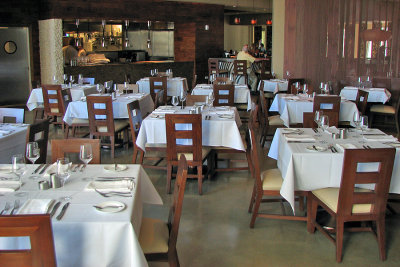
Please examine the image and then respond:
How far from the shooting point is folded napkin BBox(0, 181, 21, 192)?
2.72 meters

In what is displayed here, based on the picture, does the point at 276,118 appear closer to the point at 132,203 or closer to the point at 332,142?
the point at 332,142

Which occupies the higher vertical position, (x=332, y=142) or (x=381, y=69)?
(x=381, y=69)

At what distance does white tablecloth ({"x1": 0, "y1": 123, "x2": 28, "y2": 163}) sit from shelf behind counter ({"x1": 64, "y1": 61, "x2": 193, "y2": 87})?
25.3 feet

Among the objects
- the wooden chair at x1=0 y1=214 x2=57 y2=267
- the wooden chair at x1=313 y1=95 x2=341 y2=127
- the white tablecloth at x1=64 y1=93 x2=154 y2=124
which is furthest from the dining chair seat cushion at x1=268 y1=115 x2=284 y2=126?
the wooden chair at x1=0 y1=214 x2=57 y2=267

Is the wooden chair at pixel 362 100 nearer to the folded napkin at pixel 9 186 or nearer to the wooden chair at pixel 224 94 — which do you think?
the wooden chair at pixel 224 94

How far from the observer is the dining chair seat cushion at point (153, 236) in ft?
8.77

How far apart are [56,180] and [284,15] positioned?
1044cm

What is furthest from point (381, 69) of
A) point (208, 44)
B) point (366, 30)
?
point (208, 44)

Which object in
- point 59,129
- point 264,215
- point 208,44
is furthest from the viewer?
point 208,44

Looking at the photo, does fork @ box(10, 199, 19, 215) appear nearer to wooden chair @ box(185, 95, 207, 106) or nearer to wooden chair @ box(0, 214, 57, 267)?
wooden chair @ box(0, 214, 57, 267)

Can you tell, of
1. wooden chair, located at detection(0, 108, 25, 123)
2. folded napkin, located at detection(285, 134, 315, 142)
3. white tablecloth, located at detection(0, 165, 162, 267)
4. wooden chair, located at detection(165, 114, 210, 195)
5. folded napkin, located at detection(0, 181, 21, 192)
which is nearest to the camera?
white tablecloth, located at detection(0, 165, 162, 267)

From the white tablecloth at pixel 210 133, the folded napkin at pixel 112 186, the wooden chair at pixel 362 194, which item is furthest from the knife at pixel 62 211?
the white tablecloth at pixel 210 133

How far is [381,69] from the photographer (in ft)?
30.2

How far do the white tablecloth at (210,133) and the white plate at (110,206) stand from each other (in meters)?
2.65
